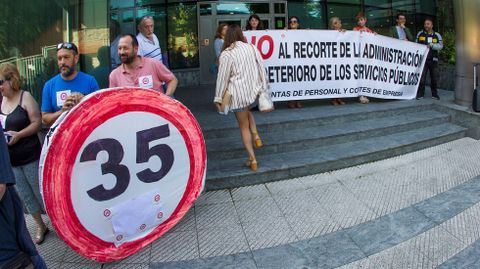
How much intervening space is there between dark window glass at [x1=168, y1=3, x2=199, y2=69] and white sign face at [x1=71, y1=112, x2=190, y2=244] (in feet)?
32.7

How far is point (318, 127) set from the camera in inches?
240

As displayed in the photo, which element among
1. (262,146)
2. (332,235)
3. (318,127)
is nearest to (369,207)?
(332,235)

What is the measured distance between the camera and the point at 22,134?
135 inches

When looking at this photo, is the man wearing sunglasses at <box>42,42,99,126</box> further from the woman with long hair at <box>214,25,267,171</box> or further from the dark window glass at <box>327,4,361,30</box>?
the dark window glass at <box>327,4,361,30</box>

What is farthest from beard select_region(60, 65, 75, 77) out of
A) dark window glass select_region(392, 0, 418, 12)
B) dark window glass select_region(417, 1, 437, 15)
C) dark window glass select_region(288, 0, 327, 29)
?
dark window glass select_region(417, 1, 437, 15)

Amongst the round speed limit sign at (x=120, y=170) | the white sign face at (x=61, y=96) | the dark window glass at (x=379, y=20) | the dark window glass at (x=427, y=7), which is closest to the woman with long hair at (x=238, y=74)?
the round speed limit sign at (x=120, y=170)

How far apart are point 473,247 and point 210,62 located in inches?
431

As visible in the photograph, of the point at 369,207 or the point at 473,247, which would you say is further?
the point at 369,207

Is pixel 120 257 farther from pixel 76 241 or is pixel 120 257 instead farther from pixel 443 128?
pixel 443 128

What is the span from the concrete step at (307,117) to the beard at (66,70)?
2.23 metres

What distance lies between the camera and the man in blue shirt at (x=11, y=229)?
1.91m

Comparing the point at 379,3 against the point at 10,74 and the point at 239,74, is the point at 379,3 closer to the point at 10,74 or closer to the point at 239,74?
the point at 239,74

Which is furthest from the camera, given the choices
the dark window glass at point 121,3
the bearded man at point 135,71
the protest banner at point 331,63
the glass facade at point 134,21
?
the dark window glass at point 121,3

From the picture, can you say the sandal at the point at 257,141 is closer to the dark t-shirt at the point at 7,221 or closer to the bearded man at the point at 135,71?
the bearded man at the point at 135,71
